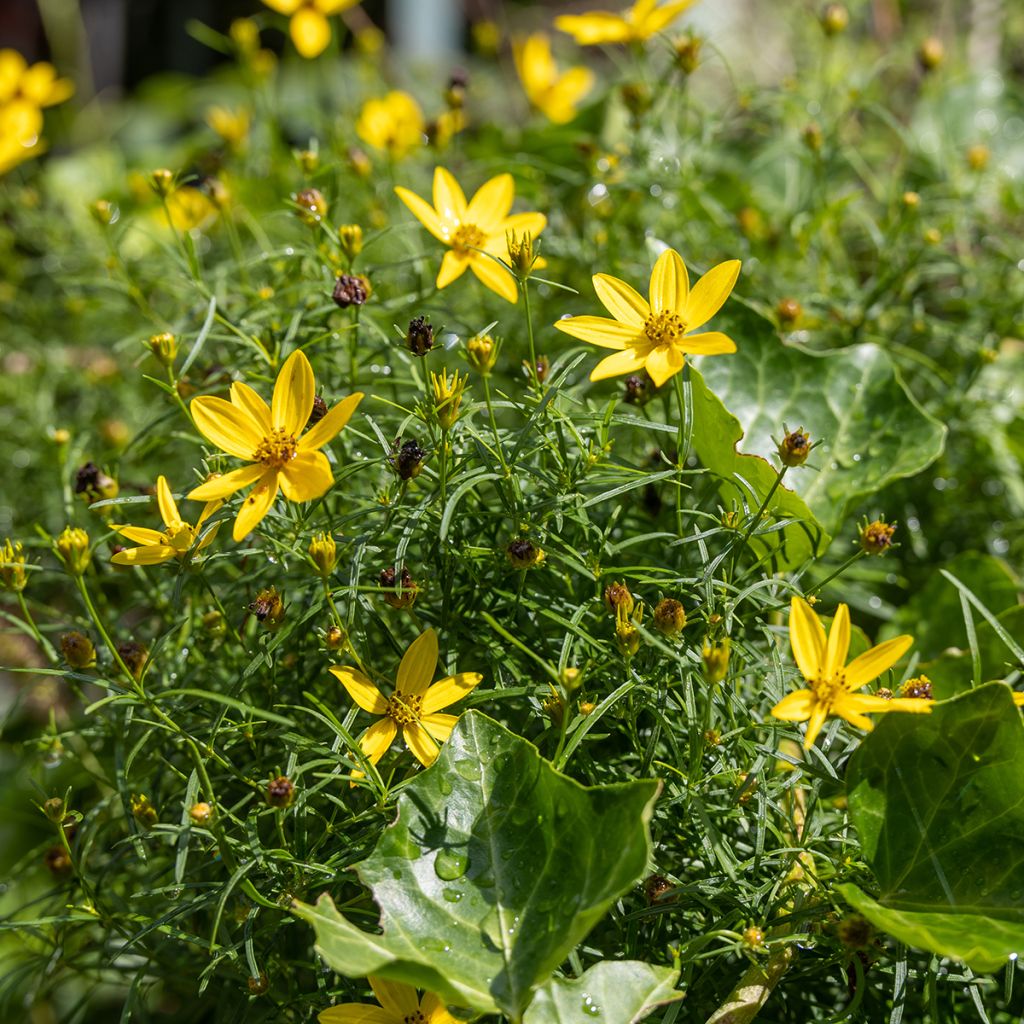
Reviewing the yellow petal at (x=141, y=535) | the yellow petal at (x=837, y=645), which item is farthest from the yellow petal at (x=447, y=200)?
the yellow petal at (x=837, y=645)

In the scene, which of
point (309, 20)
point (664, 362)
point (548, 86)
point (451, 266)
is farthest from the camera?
point (548, 86)

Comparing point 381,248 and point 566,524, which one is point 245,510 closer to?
point 566,524

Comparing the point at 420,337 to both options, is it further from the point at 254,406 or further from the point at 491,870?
the point at 491,870

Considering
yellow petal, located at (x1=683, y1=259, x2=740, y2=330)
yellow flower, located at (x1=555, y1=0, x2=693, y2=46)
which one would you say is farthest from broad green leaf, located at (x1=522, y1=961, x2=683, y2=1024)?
yellow flower, located at (x1=555, y1=0, x2=693, y2=46)

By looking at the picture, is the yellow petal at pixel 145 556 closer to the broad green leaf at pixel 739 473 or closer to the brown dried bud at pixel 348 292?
the brown dried bud at pixel 348 292

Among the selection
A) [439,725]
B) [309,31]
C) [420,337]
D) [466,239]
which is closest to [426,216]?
[466,239]

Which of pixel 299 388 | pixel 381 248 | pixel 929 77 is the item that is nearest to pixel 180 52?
pixel 381 248
